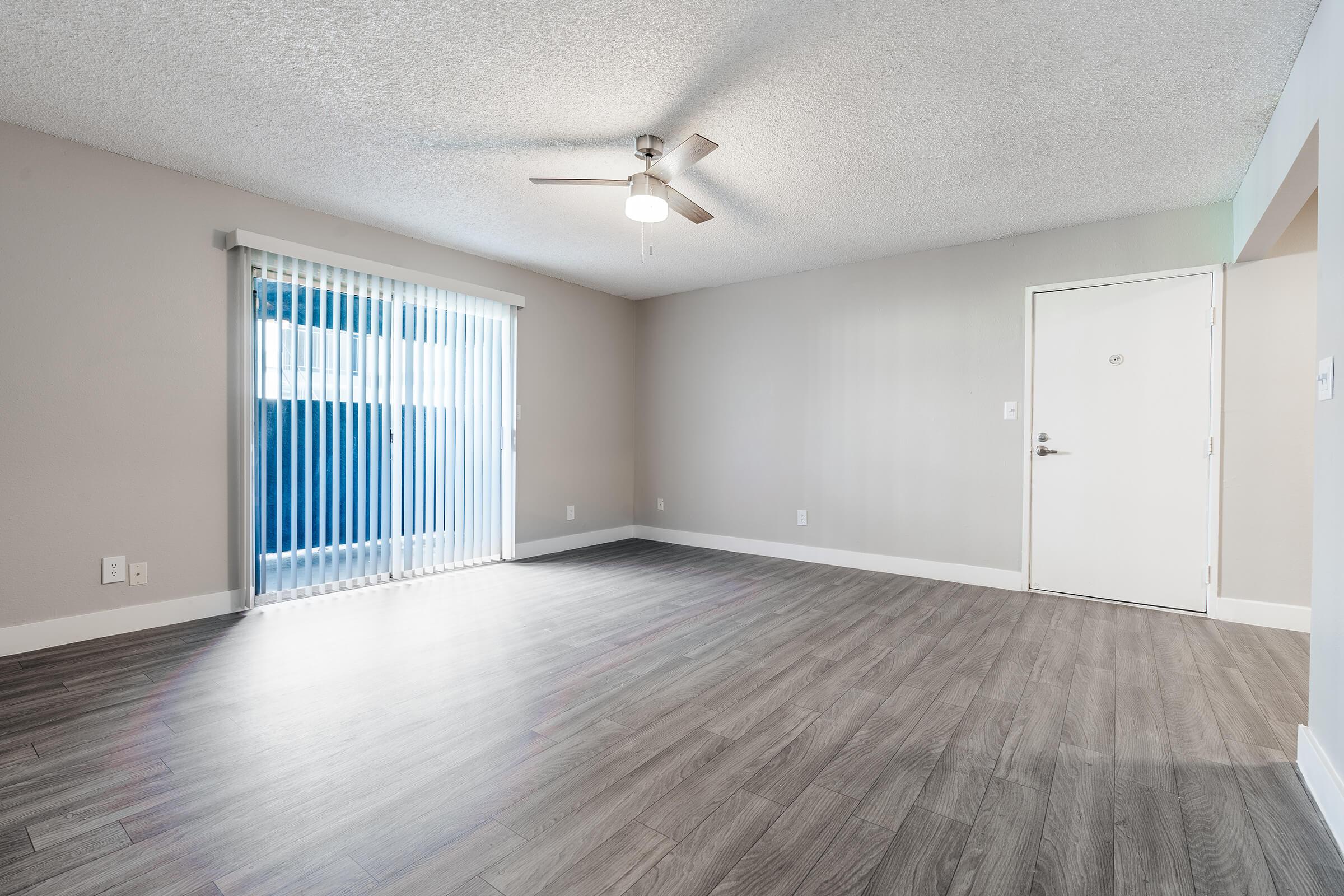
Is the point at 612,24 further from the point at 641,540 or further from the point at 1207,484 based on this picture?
the point at 641,540

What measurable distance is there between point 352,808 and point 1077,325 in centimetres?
468

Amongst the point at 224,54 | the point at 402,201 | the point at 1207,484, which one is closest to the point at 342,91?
the point at 224,54

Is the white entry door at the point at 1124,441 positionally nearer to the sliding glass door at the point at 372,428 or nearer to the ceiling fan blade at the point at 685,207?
the ceiling fan blade at the point at 685,207

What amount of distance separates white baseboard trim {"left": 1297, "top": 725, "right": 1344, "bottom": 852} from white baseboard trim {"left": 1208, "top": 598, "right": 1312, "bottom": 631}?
196 centimetres

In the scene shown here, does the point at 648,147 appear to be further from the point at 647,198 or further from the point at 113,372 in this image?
the point at 113,372

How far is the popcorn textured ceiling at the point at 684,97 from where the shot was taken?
205cm

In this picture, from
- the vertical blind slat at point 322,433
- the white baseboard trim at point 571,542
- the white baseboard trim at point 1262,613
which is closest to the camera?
the white baseboard trim at point 1262,613

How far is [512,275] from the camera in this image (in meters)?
5.05

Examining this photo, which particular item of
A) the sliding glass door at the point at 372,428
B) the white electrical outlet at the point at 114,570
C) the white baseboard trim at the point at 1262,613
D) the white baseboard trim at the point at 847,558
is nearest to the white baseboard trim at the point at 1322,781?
the white baseboard trim at the point at 1262,613

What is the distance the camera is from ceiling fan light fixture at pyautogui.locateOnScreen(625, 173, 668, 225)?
2826 millimetres

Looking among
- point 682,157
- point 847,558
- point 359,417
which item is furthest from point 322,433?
point 847,558

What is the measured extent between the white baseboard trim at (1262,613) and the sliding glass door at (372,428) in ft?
16.0

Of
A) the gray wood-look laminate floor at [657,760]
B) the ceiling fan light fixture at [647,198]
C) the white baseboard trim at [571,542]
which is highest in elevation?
the ceiling fan light fixture at [647,198]

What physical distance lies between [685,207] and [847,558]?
10.4 feet
